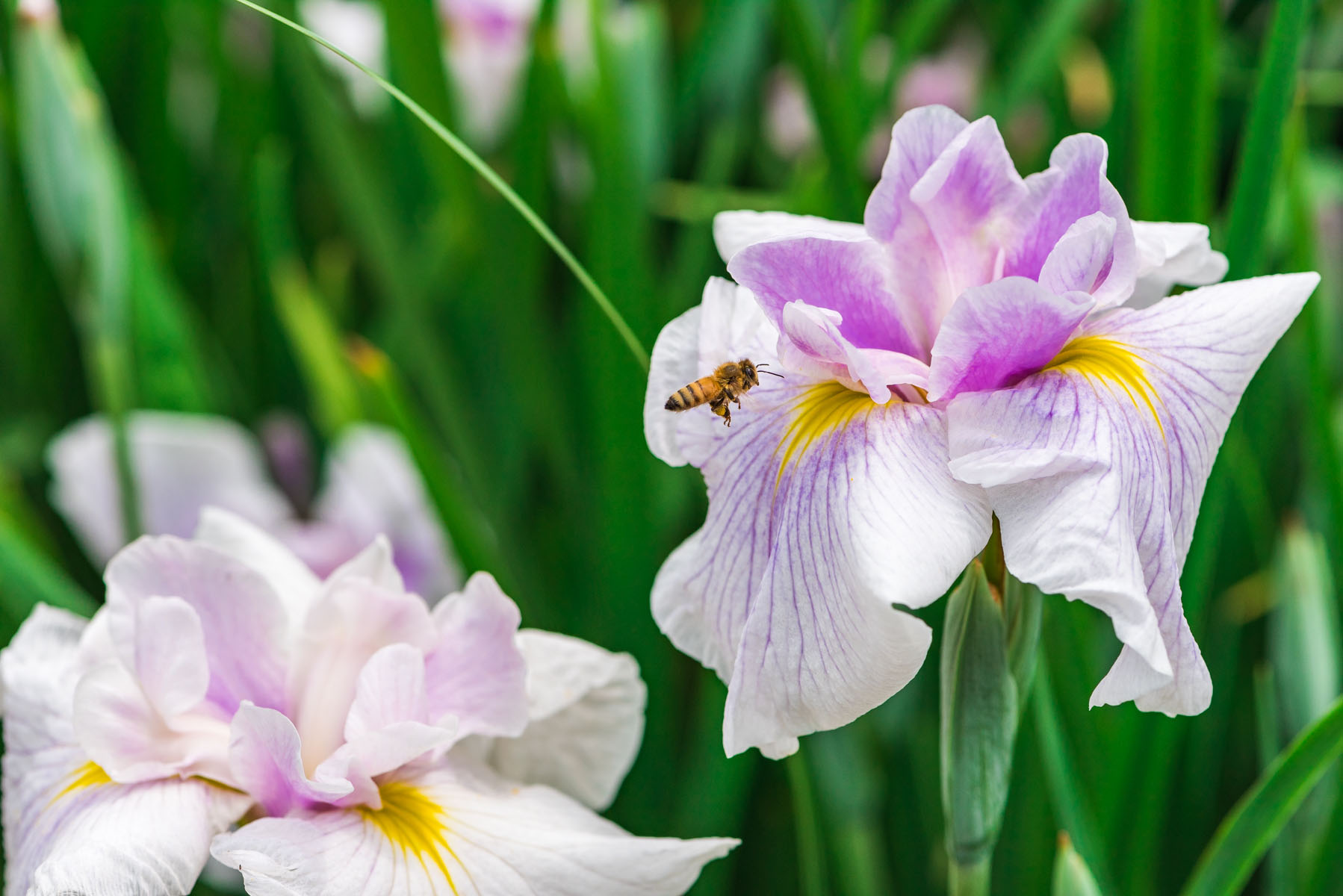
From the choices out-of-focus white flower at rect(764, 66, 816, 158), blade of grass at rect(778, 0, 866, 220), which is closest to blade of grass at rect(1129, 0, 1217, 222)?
blade of grass at rect(778, 0, 866, 220)

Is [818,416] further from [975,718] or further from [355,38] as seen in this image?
[355,38]

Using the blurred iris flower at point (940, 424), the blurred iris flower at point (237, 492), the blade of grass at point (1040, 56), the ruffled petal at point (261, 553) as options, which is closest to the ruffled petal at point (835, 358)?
the blurred iris flower at point (940, 424)

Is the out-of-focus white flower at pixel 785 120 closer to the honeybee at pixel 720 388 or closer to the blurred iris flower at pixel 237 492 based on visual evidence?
the blurred iris flower at pixel 237 492

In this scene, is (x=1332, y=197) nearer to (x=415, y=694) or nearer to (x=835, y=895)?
(x=835, y=895)

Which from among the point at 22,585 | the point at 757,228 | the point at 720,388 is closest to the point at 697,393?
the point at 720,388

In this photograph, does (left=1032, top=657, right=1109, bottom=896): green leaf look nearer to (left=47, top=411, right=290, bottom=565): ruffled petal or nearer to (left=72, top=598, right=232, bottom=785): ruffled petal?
(left=72, top=598, right=232, bottom=785): ruffled petal

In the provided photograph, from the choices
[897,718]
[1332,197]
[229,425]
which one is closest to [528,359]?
[229,425]

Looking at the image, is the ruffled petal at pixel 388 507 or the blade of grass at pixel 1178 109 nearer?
the blade of grass at pixel 1178 109
